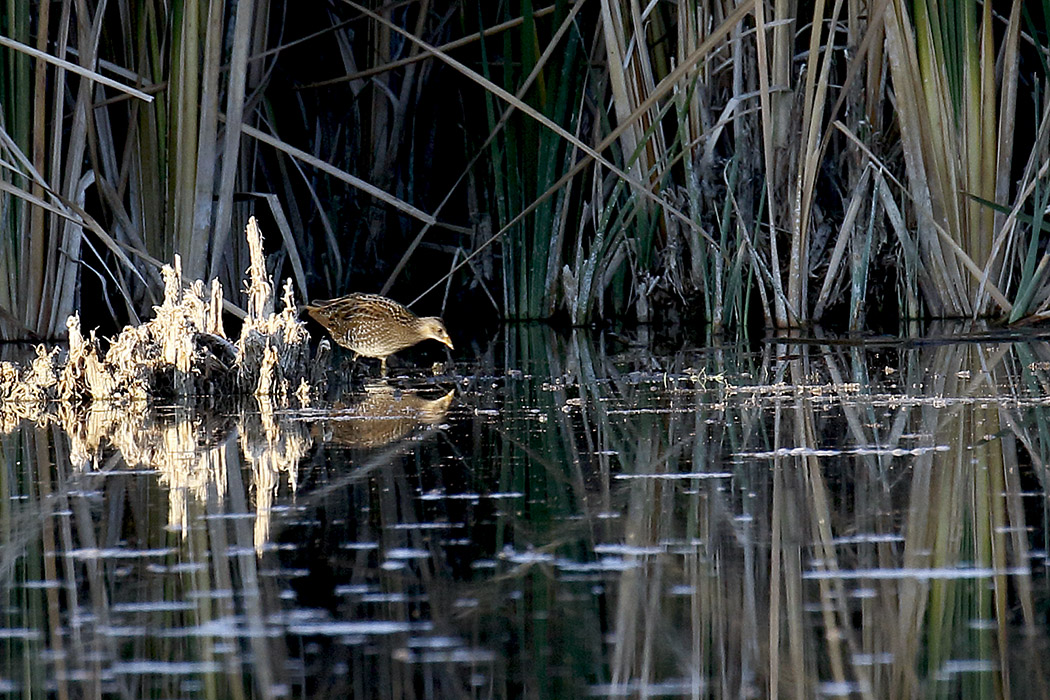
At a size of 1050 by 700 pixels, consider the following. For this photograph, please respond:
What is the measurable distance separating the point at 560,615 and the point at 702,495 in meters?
0.91

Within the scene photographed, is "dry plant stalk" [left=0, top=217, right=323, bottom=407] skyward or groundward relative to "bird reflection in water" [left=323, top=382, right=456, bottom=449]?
skyward

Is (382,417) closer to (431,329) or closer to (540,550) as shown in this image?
(540,550)

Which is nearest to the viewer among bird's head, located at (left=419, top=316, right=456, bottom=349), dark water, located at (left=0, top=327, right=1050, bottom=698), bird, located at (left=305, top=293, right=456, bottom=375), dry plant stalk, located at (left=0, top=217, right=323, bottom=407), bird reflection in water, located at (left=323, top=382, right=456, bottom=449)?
dark water, located at (left=0, top=327, right=1050, bottom=698)

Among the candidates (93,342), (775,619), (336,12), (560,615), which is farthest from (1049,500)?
(336,12)

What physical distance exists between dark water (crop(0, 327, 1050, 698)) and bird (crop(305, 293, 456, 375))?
1974 mm

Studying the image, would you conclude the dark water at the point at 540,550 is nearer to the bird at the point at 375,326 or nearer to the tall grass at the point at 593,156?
the bird at the point at 375,326

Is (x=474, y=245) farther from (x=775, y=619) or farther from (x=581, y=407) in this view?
(x=775, y=619)

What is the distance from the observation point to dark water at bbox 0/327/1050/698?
189 cm

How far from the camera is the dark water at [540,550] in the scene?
74.4 inches

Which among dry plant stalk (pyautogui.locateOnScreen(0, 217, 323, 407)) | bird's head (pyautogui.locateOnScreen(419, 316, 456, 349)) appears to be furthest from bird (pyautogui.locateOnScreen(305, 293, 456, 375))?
dry plant stalk (pyautogui.locateOnScreen(0, 217, 323, 407))

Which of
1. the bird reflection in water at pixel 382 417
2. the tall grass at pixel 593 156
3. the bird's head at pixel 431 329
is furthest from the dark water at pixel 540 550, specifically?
the tall grass at pixel 593 156

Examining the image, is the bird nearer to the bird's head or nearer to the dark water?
the bird's head

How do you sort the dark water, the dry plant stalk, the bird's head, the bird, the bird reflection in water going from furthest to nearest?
the bird's head, the bird, the dry plant stalk, the bird reflection in water, the dark water

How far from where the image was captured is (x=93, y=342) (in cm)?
513
